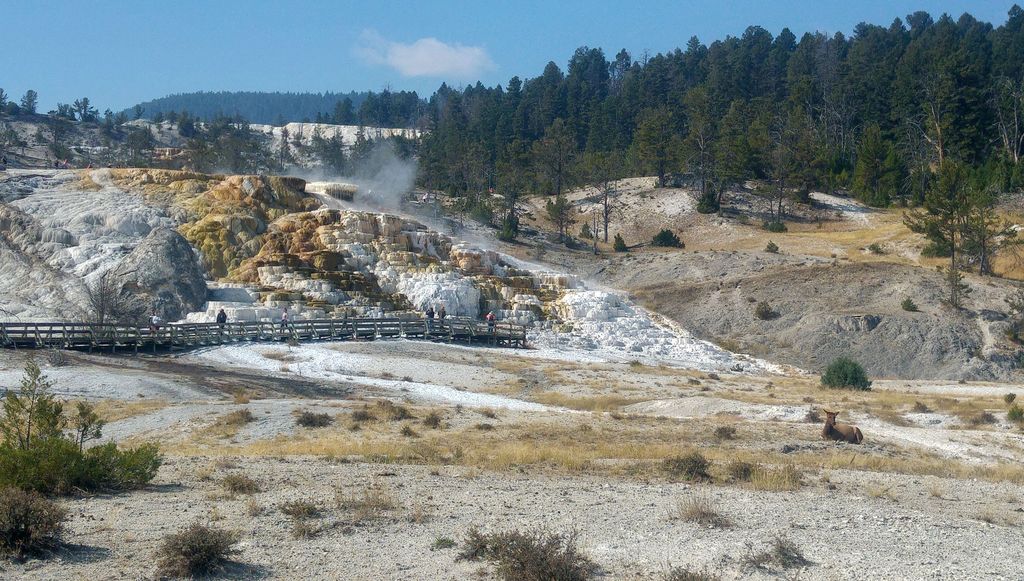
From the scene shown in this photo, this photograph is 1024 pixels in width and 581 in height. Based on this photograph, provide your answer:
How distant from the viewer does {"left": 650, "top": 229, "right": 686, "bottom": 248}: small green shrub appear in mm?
64438

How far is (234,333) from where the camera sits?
35.5 meters

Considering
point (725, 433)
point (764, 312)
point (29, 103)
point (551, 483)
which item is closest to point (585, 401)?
point (725, 433)

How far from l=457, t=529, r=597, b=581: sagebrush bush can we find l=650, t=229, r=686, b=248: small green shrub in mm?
56798

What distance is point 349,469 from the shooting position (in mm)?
12812

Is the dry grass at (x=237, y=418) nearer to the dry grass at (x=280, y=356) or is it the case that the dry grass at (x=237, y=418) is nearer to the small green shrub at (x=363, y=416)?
the small green shrub at (x=363, y=416)

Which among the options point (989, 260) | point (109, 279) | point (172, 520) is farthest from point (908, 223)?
point (172, 520)

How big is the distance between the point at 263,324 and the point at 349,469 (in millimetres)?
24560

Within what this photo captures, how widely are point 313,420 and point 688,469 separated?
29.1 feet

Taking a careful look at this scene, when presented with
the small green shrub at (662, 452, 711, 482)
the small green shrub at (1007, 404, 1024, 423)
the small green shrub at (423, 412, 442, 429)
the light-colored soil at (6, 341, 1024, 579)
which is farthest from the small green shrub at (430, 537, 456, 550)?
the small green shrub at (1007, 404, 1024, 423)

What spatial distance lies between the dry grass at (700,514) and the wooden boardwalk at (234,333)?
1034 inches

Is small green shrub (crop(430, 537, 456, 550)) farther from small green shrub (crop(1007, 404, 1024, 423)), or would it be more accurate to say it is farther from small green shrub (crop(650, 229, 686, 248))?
small green shrub (crop(650, 229, 686, 248))

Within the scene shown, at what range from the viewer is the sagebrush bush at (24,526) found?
7.90 m

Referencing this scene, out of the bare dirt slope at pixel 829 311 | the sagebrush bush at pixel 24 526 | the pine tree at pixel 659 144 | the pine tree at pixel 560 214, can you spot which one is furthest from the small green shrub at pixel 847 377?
the pine tree at pixel 659 144

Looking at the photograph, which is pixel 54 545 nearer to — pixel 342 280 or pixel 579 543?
pixel 579 543
